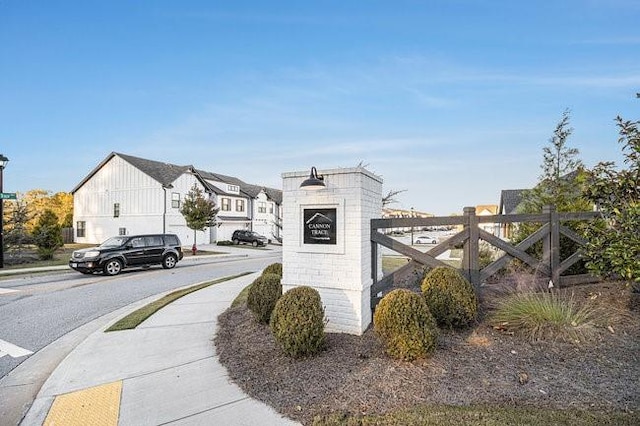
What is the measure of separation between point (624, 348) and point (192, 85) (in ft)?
48.9

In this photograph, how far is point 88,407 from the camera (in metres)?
3.65

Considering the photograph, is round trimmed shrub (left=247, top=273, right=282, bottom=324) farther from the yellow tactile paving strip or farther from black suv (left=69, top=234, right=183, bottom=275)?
black suv (left=69, top=234, right=183, bottom=275)

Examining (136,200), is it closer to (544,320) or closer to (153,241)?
(153,241)

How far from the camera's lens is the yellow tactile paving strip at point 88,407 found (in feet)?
11.1

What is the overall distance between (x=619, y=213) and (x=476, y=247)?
2461 mm

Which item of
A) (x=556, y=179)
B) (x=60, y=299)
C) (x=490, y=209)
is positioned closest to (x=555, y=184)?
(x=556, y=179)

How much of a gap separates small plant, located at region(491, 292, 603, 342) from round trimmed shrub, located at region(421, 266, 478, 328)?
51 centimetres

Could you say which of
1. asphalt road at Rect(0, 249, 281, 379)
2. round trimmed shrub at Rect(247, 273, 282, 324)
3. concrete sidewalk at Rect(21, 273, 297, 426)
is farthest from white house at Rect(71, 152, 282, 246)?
round trimmed shrub at Rect(247, 273, 282, 324)

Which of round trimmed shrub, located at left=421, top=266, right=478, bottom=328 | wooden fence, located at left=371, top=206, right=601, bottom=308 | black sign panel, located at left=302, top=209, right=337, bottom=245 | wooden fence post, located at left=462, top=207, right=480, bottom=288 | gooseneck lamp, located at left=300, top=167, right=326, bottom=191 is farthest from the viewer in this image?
wooden fence post, located at left=462, top=207, right=480, bottom=288

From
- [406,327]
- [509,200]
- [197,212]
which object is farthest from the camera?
[509,200]

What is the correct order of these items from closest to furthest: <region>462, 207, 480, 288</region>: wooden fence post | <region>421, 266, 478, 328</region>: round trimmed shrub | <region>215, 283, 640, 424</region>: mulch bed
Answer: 1. <region>215, 283, 640, 424</region>: mulch bed
2. <region>421, 266, 478, 328</region>: round trimmed shrub
3. <region>462, 207, 480, 288</region>: wooden fence post

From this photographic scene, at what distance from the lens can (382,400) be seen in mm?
3359

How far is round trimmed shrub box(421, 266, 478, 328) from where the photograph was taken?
16.5ft

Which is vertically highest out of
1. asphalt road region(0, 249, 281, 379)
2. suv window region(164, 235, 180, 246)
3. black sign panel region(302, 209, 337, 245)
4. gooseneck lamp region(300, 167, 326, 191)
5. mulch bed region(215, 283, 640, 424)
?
gooseneck lamp region(300, 167, 326, 191)
